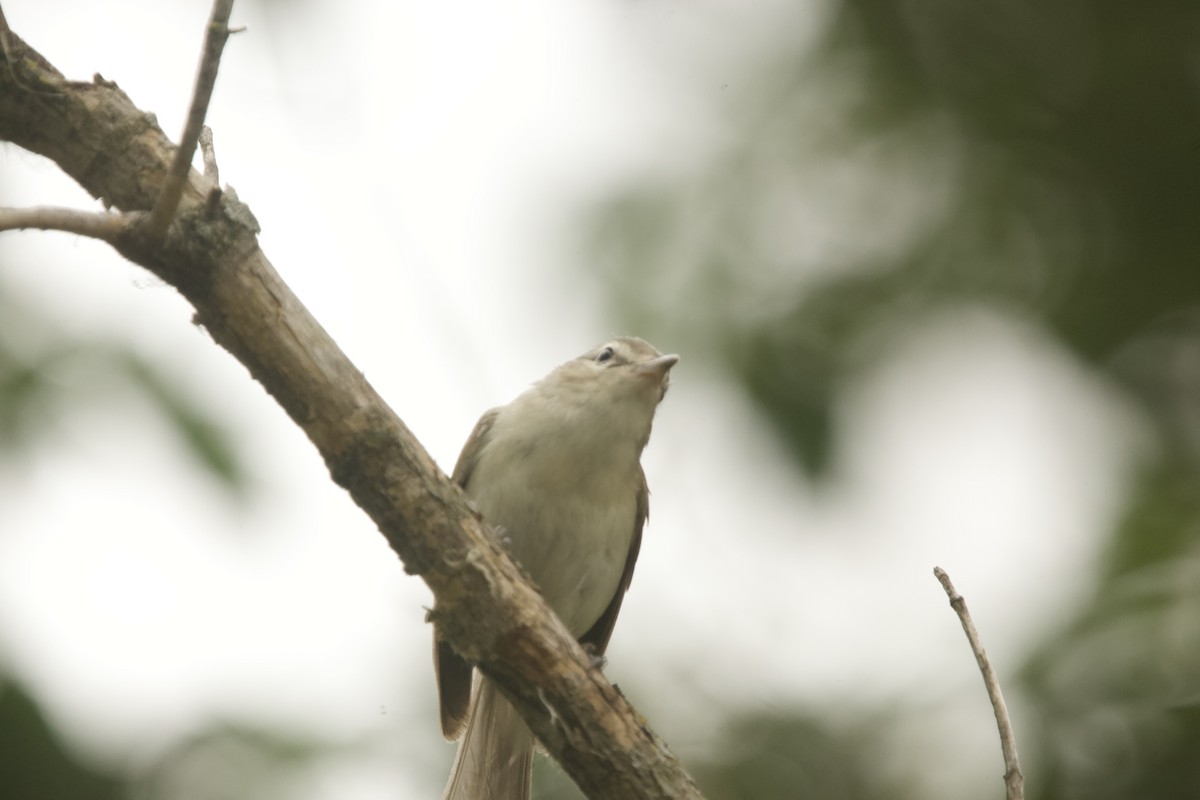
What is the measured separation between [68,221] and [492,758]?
307 centimetres

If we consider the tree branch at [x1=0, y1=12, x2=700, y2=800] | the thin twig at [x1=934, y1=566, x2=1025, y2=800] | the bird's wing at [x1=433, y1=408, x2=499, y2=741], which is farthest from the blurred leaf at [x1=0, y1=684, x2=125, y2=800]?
the thin twig at [x1=934, y1=566, x2=1025, y2=800]

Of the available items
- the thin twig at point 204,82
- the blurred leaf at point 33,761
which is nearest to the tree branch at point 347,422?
the thin twig at point 204,82

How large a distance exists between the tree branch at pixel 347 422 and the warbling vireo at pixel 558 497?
1.43 meters

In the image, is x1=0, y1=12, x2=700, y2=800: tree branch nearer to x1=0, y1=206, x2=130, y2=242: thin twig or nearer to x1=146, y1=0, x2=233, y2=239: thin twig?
x1=0, y1=206, x2=130, y2=242: thin twig

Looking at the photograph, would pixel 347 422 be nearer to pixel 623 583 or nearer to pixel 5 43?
pixel 5 43

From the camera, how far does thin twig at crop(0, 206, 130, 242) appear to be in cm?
225

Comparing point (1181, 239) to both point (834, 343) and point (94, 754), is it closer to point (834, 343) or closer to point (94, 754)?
point (834, 343)

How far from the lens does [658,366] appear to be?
4.46m

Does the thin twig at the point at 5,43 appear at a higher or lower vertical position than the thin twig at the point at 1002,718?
higher

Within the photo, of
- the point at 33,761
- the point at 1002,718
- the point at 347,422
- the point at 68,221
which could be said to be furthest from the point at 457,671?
the point at 68,221

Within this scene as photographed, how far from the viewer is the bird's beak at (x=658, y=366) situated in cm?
443

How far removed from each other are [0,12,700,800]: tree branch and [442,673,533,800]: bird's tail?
72.8 inches

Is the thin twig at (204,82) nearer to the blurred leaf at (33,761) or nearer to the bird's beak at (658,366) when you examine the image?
the bird's beak at (658,366)

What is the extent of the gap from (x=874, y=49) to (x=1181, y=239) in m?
1.42
